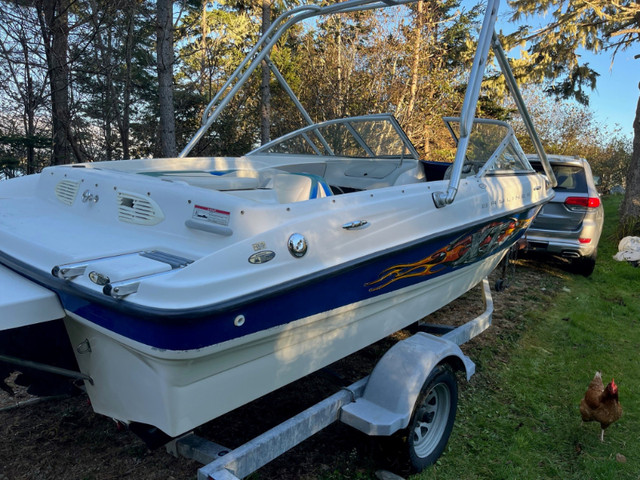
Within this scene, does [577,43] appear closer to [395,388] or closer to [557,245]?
[557,245]

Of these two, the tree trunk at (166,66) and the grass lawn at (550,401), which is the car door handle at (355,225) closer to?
the grass lawn at (550,401)

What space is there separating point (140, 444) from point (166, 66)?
543cm

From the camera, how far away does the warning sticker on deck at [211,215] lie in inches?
79.4

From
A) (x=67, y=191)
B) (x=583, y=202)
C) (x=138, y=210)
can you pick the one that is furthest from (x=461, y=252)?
(x=583, y=202)

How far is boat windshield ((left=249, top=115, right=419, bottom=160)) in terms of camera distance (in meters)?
4.31

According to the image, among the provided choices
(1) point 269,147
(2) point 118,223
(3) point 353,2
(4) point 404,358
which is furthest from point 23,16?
(4) point 404,358

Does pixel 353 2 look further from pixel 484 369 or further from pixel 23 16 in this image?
pixel 23 16

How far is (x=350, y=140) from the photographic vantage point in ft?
15.1

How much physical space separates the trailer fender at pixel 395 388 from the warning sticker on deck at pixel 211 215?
103 cm

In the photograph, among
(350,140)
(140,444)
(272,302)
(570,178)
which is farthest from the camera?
(570,178)

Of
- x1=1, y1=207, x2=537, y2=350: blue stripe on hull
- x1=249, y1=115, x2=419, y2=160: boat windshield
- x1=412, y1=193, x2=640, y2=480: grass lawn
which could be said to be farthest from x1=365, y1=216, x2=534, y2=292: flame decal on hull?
x1=249, y1=115, x2=419, y2=160: boat windshield

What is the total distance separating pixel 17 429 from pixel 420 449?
7.33 feet

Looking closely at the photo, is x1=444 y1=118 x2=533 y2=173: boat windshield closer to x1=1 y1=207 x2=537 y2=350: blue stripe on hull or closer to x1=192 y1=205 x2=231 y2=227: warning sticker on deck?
x1=1 y1=207 x2=537 y2=350: blue stripe on hull

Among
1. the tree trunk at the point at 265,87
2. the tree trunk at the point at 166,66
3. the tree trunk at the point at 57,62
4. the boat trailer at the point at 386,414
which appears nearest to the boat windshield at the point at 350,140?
the boat trailer at the point at 386,414
